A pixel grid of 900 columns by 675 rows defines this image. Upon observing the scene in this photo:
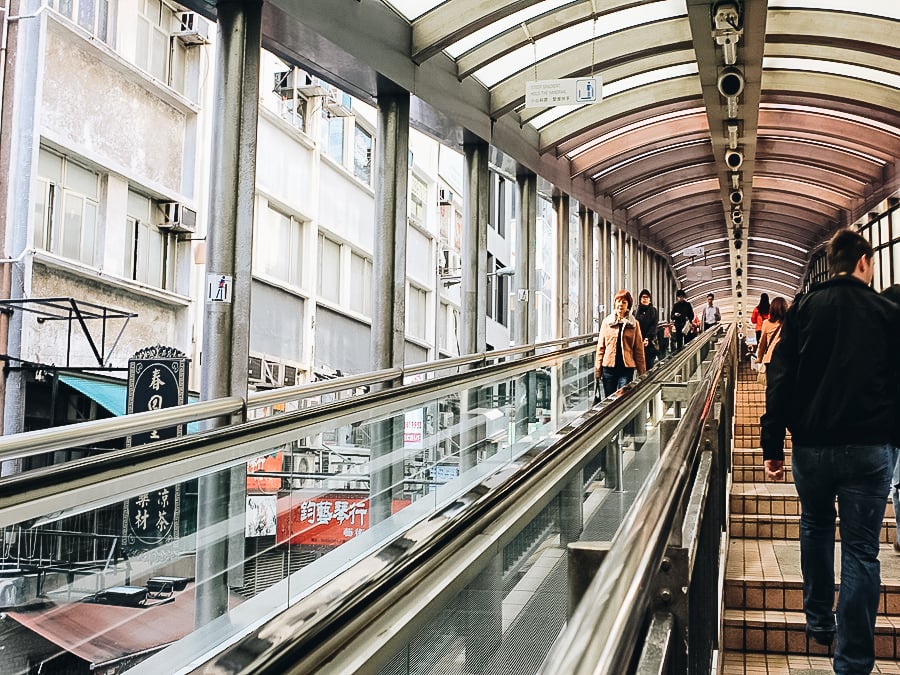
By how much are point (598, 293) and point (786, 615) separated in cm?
1886

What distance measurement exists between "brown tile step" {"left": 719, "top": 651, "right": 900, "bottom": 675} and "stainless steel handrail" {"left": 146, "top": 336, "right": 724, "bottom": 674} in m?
1.62

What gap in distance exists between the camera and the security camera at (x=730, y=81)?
38.8 feet

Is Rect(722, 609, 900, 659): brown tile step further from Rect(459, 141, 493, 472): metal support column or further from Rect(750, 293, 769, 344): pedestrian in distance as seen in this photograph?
Rect(750, 293, 769, 344): pedestrian in distance

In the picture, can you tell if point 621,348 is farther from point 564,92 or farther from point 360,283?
point 360,283

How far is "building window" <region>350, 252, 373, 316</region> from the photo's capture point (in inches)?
894

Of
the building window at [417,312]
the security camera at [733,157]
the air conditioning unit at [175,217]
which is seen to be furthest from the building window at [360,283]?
the security camera at [733,157]

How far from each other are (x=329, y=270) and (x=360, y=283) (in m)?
1.89

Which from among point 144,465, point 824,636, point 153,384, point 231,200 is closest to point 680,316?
point 153,384

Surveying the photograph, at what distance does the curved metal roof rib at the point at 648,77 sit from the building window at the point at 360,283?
19.2 feet

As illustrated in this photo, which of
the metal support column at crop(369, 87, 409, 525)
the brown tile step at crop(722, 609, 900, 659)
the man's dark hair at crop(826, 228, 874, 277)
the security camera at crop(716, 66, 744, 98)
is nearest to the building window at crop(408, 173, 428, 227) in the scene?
the security camera at crop(716, 66, 744, 98)

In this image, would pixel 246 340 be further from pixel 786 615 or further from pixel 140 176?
pixel 140 176

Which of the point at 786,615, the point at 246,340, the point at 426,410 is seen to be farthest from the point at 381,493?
the point at 246,340

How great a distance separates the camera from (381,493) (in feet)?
14.8

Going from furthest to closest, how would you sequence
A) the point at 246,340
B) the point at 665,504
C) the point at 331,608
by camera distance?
the point at 246,340 → the point at 331,608 → the point at 665,504
